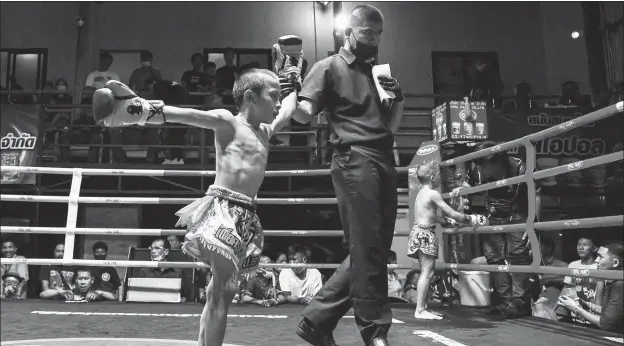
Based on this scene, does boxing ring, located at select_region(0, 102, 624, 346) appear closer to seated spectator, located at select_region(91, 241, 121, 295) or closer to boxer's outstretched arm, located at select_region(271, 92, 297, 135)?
seated spectator, located at select_region(91, 241, 121, 295)

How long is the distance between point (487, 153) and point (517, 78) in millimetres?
8200

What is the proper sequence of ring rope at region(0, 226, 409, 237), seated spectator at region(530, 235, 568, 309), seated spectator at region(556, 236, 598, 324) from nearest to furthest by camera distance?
seated spectator at region(556, 236, 598, 324) → ring rope at region(0, 226, 409, 237) → seated spectator at region(530, 235, 568, 309)

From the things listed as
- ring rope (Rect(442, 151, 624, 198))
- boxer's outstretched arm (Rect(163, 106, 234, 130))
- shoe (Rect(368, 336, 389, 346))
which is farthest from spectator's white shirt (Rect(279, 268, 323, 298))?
boxer's outstretched arm (Rect(163, 106, 234, 130))

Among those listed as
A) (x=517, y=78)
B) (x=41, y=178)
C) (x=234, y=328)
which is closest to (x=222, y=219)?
(x=234, y=328)

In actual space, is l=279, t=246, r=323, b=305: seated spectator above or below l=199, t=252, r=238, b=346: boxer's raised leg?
below

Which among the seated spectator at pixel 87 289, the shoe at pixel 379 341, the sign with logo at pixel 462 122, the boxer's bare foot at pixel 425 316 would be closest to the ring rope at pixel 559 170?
the boxer's bare foot at pixel 425 316

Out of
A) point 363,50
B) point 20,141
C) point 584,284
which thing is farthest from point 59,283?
point 584,284

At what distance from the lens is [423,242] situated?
4.61 meters

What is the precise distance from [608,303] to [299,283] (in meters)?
3.12

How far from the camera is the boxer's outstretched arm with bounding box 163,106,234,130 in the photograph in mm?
2090

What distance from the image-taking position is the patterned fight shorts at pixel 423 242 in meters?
4.59

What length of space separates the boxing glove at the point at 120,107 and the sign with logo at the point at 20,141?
22.1ft

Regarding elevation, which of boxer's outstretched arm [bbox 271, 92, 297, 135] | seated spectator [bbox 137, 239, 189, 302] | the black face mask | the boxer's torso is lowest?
seated spectator [bbox 137, 239, 189, 302]

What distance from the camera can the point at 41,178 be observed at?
8758 millimetres
